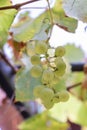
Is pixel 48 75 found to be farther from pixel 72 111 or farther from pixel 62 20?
pixel 72 111

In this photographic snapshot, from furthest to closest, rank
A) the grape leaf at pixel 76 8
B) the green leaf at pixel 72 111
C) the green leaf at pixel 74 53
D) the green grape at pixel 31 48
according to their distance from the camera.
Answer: the green leaf at pixel 74 53 < the green leaf at pixel 72 111 < the green grape at pixel 31 48 < the grape leaf at pixel 76 8

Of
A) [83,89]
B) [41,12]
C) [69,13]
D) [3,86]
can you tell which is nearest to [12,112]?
[3,86]

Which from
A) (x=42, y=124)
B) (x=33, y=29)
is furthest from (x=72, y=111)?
(x=33, y=29)

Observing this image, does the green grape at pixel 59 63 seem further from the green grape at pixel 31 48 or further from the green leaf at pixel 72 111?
the green leaf at pixel 72 111

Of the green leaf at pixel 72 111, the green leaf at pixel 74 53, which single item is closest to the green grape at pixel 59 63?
the green leaf at pixel 72 111

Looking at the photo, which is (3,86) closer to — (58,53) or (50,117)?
(50,117)
